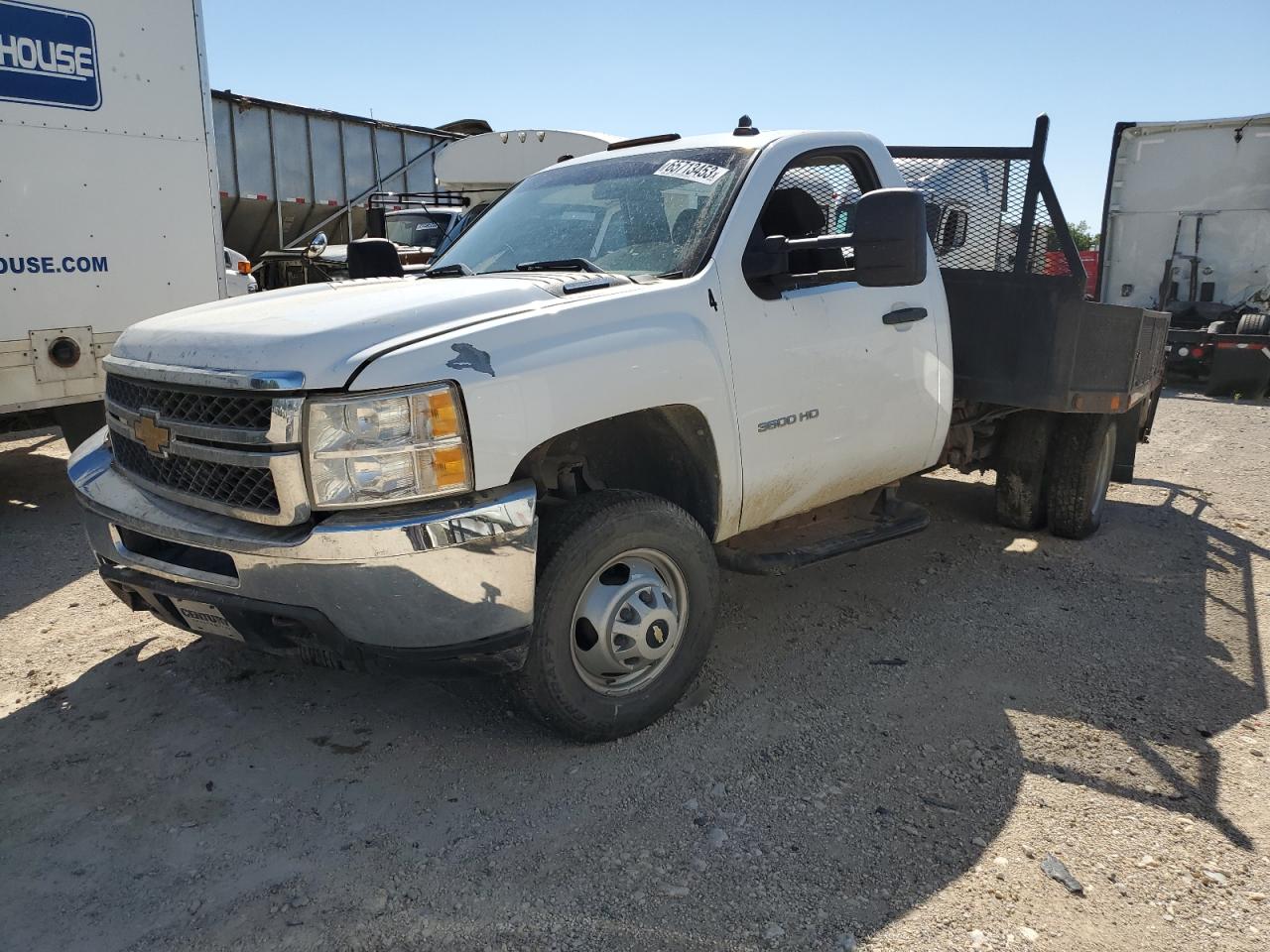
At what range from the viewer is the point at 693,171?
396 centimetres

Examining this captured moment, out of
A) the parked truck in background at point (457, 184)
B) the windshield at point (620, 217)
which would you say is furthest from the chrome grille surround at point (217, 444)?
the parked truck in background at point (457, 184)

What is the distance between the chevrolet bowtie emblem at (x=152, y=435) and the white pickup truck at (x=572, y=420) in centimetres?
1

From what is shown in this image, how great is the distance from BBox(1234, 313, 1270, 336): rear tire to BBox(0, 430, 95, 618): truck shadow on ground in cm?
1280

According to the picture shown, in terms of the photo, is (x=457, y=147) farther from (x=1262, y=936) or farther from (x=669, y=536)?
(x=1262, y=936)

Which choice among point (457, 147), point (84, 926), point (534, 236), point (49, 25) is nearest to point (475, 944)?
point (84, 926)

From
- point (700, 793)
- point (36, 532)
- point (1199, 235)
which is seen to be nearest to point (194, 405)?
point (700, 793)

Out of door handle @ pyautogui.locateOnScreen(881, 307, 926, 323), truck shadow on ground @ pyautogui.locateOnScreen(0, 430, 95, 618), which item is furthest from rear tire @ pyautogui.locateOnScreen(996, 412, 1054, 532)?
truck shadow on ground @ pyautogui.locateOnScreen(0, 430, 95, 618)

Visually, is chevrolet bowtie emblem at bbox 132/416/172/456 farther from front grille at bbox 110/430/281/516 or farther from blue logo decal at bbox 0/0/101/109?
blue logo decal at bbox 0/0/101/109

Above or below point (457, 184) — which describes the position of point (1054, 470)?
below

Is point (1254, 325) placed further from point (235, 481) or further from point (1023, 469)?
point (235, 481)

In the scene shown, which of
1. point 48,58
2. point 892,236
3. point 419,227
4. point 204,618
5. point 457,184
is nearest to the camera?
point 204,618

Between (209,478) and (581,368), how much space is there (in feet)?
3.84

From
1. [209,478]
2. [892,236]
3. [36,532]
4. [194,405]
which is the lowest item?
[36,532]

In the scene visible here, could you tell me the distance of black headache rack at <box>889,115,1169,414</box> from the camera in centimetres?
496
